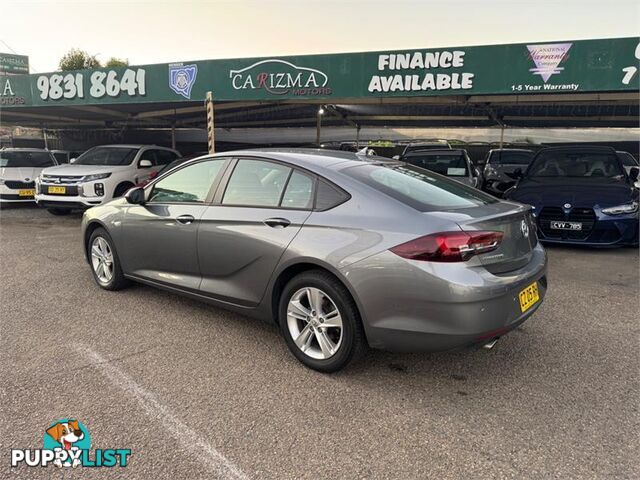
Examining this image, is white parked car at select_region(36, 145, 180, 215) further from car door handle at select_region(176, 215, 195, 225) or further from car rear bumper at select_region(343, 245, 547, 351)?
car rear bumper at select_region(343, 245, 547, 351)

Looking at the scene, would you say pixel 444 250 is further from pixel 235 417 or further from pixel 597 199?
pixel 597 199

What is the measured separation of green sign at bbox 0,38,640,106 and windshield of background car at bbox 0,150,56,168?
2.82 m

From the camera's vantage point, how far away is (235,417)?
2.53 m

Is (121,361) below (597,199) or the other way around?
below

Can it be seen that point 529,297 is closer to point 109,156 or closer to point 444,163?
point 444,163

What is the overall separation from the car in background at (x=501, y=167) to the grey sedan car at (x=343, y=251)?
861cm

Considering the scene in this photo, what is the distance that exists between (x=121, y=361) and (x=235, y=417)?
1.15m

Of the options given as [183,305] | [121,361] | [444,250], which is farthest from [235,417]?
[183,305]

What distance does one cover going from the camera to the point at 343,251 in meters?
2.81

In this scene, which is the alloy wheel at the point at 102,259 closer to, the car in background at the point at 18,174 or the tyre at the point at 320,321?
the tyre at the point at 320,321

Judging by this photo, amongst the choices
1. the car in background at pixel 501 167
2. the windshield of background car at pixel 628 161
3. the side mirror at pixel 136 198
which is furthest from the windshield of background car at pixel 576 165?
the windshield of background car at pixel 628 161

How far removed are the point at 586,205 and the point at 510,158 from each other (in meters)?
7.25

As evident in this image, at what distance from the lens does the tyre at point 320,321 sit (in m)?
2.84

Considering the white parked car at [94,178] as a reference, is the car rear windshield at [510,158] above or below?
above
